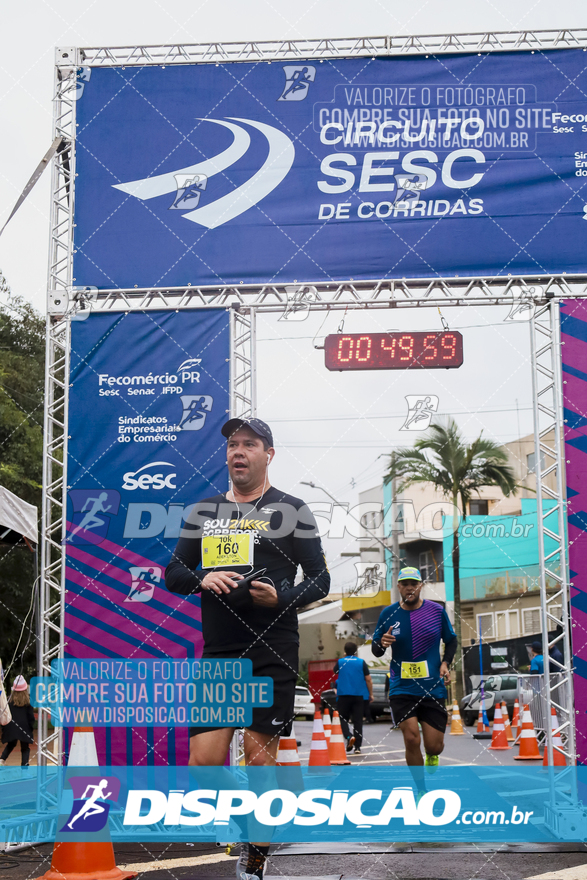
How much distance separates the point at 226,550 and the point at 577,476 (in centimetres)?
362

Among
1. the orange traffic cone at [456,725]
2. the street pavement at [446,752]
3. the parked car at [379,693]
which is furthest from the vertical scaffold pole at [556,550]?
the parked car at [379,693]

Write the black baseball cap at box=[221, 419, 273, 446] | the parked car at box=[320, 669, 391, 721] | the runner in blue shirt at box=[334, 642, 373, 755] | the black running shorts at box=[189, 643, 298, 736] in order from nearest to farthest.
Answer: the black running shorts at box=[189, 643, 298, 736]
the black baseball cap at box=[221, 419, 273, 446]
the runner in blue shirt at box=[334, 642, 373, 755]
the parked car at box=[320, 669, 391, 721]

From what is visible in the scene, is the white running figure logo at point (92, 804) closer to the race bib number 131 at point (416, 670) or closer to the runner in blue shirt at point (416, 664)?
the runner in blue shirt at point (416, 664)

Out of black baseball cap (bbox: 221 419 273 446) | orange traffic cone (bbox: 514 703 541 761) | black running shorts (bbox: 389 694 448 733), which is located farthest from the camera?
orange traffic cone (bbox: 514 703 541 761)

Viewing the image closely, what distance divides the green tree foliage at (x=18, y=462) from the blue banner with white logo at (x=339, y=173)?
957cm

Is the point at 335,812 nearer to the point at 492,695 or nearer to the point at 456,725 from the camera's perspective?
the point at 456,725

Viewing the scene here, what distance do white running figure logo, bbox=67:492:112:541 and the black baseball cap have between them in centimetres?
313

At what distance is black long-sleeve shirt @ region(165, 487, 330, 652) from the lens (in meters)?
4.76

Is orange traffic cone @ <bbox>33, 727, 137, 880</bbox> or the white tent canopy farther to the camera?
the white tent canopy

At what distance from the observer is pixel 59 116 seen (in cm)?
853

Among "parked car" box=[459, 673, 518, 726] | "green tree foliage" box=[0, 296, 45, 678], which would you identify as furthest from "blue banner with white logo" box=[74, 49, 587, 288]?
"parked car" box=[459, 673, 518, 726]

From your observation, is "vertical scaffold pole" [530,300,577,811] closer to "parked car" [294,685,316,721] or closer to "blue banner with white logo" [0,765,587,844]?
"blue banner with white logo" [0,765,587,844]

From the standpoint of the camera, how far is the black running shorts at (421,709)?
714cm

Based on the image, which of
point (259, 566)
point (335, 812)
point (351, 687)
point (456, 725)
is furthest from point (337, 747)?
point (259, 566)
